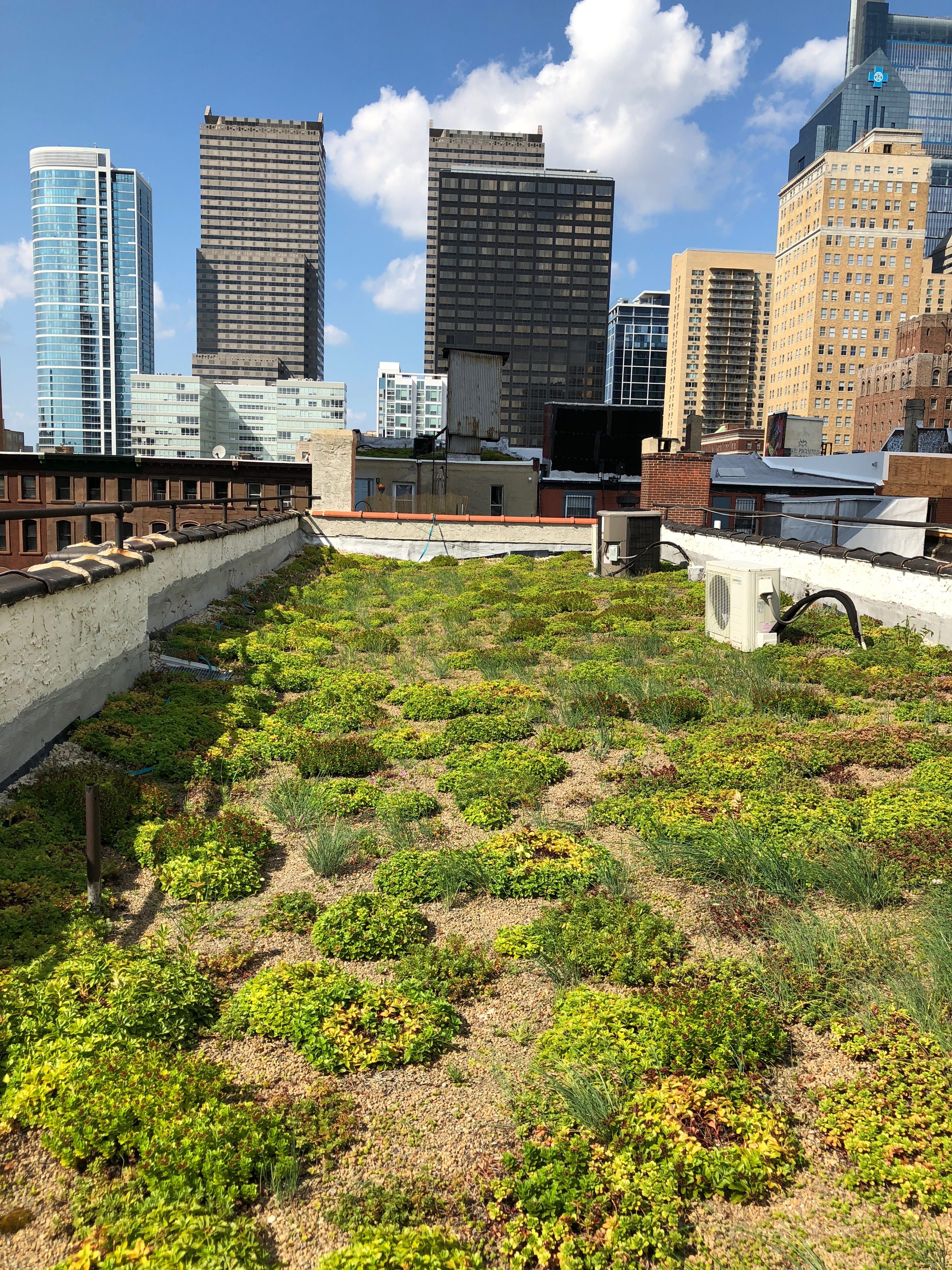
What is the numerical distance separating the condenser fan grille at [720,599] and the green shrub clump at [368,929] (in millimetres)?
9156

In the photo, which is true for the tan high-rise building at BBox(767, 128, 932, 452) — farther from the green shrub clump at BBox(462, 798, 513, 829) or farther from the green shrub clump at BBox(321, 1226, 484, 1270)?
the green shrub clump at BBox(321, 1226, 484, 1270)

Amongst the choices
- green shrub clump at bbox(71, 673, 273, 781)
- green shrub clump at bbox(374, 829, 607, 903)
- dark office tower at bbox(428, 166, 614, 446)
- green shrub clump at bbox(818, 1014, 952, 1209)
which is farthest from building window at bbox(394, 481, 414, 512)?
dark office tower at bbox(428, 166, 614, 446)

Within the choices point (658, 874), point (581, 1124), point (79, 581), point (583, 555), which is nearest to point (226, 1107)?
point (581, 1124)

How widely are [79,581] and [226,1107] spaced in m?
5.64

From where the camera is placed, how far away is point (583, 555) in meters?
27.8

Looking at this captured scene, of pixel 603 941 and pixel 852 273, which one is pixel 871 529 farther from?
pixel 852 273

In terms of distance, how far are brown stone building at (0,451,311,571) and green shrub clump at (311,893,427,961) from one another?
52788 millimetres

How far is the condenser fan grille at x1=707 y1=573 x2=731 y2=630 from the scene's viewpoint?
43.4 feet

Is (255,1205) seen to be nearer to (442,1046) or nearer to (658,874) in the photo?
(442,1046)

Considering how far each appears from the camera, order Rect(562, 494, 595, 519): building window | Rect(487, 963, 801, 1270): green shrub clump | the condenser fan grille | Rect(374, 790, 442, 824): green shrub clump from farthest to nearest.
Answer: Rect(562, 494, 595, 519): building window, the condenser fan grille, Rect(374, 790, 442, 824): green shrub clump, Rect(487, 963, 801, 1270): green shrub clump

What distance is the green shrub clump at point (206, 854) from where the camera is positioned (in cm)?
577

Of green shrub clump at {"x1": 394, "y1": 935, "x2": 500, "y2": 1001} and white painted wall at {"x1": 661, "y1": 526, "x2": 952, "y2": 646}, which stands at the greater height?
white painted wall at {"x1": 661, "y1": 526, "x2": 952, "y2": 646}

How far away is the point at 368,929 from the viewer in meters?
5.22

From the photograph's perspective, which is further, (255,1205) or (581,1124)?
(581,1124)
